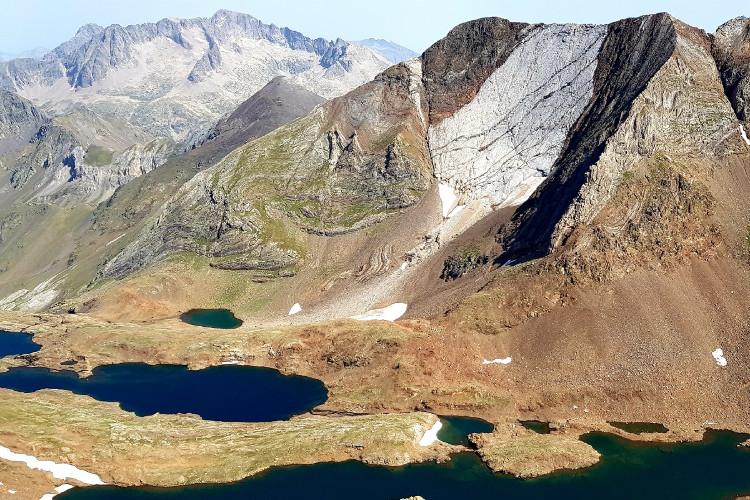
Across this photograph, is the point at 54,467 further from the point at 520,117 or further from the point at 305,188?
the point at 520,117

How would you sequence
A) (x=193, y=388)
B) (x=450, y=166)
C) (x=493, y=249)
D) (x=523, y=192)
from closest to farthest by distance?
1. (x=193, y=388)
2. (x=493, y=249)
3. (x=523, y=192)
4. (x=450, y=166)

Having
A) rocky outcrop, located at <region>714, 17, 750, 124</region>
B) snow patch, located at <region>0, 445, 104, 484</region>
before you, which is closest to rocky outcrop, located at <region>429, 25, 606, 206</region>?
rocky outcrop, located at <region>714, 17, 750, 124</region>

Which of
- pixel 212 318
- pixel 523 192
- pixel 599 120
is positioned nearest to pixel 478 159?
pixel 523 192

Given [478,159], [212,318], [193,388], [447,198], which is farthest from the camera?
[478,159]

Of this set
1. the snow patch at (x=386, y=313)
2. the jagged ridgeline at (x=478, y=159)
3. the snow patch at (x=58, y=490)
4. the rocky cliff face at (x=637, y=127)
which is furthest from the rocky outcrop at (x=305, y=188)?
the snow patch at (x=58, y=490)

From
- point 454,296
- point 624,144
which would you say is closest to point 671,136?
point 624,144
